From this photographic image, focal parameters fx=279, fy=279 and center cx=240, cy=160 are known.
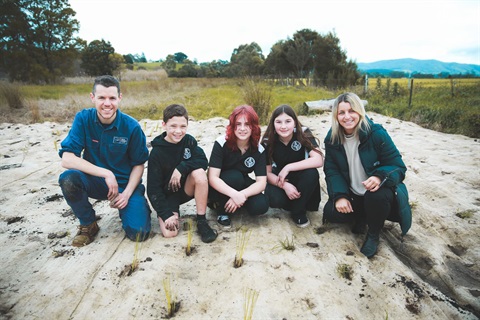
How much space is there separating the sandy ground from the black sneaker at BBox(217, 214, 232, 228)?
0.25 ft

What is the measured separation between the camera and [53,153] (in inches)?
187

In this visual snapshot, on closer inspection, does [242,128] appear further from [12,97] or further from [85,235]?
[12,97]

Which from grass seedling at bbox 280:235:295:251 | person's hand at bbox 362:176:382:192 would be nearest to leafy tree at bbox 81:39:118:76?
grass seedling at bbox 280:235:295:251

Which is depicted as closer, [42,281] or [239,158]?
[42,281]

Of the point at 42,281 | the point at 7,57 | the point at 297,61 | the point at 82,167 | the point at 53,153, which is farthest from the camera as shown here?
the point at 297,61

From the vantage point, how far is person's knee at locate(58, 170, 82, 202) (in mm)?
2217

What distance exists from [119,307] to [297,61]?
84.8ft

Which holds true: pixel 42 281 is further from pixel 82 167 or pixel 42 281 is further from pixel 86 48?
pixel 86 48

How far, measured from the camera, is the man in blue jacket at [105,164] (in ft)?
7.43

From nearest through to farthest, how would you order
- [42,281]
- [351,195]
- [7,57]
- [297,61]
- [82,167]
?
[42,281]
[82,167]
[351,195]
[7,57]
[297,61]

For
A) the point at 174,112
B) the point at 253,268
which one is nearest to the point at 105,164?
the point at 174,112

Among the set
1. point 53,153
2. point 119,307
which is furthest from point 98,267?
point 53,153

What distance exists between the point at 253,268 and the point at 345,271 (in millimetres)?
654

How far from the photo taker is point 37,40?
2086cm
